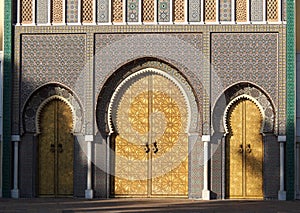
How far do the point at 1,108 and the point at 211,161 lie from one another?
3.93 metres

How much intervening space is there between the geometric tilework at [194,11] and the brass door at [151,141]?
4.01 ft

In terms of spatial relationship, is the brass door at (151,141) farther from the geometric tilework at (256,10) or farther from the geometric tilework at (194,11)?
the geometric tilework at (256,10)

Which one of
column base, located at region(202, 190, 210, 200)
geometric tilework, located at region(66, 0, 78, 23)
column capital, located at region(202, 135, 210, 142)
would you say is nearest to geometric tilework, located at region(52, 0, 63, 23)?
geometric tilework, located at region(66, 0, 78, 23)

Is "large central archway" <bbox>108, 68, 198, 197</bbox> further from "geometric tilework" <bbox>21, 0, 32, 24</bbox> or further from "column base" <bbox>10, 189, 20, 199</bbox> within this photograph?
"geometric tilework" <bbox>21, 0, 32, 24</bbox>

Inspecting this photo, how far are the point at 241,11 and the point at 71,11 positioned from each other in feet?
10.2

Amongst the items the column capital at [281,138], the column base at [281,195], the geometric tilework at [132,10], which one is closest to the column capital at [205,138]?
the column capital at [281,138]

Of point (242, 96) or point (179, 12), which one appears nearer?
point (242, 96)

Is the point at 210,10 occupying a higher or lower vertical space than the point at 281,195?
higher

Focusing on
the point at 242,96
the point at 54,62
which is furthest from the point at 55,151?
the point at 242,96

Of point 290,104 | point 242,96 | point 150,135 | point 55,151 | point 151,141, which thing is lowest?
point 55,151

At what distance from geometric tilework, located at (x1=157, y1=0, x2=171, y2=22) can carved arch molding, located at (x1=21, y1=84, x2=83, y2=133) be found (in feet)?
6.97

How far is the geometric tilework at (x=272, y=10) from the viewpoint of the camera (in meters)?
13.6

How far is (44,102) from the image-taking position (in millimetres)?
13875

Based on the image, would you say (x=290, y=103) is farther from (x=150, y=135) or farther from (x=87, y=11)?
(x=87, y=11)
